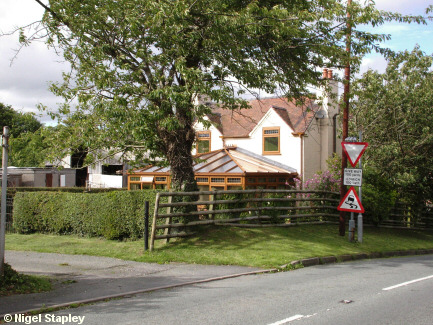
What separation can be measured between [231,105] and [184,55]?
6.51ft

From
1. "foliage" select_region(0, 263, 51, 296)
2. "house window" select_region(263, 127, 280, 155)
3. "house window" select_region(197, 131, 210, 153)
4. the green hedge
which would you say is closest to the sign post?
the green hedge

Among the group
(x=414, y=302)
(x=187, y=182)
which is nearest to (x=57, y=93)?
(x=187, y=182)

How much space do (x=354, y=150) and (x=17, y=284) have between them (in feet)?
36.1

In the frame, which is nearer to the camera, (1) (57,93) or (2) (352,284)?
(2) (352,284)

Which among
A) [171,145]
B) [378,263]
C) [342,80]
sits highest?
[342,80]

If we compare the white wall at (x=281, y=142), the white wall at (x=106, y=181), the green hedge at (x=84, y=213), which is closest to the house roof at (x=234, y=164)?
the white wall at (x=281, y=142)

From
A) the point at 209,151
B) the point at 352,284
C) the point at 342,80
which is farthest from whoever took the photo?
the point at 209,151

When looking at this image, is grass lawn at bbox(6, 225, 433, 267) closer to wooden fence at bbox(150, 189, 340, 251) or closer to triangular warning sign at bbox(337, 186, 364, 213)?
wooden fence at bbox(150, 189, 340, 251)

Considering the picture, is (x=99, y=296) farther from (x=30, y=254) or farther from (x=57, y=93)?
(x=57, y=93)

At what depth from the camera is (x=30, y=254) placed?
40.6 feet

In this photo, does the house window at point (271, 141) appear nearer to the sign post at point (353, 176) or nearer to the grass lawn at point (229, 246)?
the grass lawn at point (229, 246)

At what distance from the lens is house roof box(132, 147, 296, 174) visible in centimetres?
2568

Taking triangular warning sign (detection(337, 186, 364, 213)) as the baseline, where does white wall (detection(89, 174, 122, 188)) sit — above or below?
above

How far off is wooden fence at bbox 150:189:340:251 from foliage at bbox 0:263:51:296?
4.00 m
